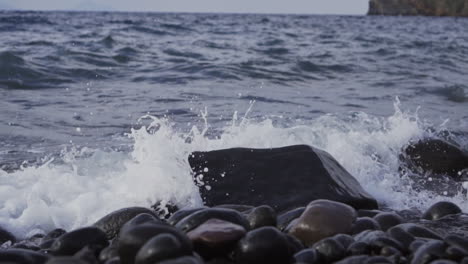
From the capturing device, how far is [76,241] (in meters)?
2.94

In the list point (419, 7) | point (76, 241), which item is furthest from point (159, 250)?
point (419, 7)

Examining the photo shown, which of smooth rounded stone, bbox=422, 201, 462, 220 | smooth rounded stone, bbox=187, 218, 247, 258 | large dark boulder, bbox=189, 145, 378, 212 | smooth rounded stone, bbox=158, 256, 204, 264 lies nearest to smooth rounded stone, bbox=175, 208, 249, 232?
smooth rounded stone, bbox=187, 218, 247, 258

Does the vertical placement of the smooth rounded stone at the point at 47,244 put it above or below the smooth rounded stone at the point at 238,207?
above

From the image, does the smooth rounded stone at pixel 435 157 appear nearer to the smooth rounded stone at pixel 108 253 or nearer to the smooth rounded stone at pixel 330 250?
the smooth rounded stone at pixel 330 250

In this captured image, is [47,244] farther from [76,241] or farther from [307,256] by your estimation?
[307,256]

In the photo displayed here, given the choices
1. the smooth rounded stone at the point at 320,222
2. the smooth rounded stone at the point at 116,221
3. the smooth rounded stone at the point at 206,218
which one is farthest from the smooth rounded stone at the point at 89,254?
the smooth rounded stone at the point at 320,222

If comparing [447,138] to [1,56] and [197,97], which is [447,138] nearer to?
[197,97]

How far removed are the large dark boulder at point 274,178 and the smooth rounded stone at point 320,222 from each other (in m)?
0.69

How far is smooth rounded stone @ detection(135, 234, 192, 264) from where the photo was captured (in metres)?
2.36

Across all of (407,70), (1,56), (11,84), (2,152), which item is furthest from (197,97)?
(407,70)

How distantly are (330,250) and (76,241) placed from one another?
1.13 m

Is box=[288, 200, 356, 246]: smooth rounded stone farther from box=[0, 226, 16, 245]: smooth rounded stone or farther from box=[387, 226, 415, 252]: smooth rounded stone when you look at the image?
box=[0, 226, 16, 245]: smooth rounded stone

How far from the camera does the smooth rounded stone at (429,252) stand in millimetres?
2637

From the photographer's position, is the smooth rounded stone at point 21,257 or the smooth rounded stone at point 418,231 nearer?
the smooth rounded stone at point 21,257
